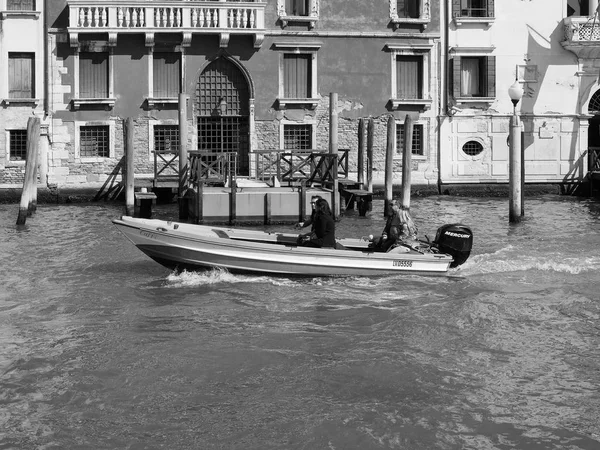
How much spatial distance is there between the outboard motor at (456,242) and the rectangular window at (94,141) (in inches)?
657

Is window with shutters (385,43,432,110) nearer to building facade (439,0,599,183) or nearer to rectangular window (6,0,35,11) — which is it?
building facade (439,0,599,183)

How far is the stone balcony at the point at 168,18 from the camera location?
30.4m

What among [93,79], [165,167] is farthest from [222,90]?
[165,167]

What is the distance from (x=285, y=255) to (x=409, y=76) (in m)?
17.9

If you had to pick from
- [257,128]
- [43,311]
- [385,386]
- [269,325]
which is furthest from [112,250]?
[257,128]

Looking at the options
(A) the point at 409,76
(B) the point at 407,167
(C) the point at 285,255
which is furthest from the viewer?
(A) the point at 409,76

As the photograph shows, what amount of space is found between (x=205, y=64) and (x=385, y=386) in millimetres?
21979

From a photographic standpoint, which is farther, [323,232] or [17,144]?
[17,144]

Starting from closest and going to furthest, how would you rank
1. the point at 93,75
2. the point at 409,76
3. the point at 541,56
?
the point at 93,75 < the point at 409,76 < the point at 541,56

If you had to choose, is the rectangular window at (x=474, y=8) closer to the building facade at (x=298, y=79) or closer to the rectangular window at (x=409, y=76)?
the building facade at (x=298, y=79)

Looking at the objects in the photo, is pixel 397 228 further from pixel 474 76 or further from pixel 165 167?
pixel 474 76

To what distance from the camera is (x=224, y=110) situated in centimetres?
3183

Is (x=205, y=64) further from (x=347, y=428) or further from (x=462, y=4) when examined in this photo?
(x=347, y=428)

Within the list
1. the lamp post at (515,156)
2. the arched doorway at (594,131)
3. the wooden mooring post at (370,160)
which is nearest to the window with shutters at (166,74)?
the wooden mooring post at (370,160)
